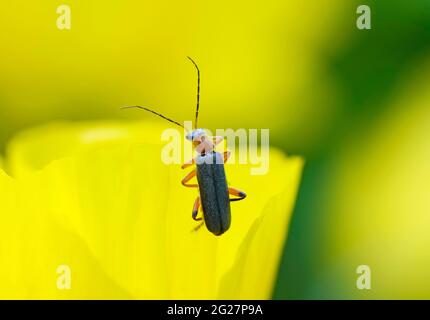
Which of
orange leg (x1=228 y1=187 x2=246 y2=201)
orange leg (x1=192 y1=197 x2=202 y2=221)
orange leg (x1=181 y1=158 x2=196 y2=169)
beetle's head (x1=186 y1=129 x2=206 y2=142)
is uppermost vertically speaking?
beetle's head (x1=186 y1=129 x2=206 y2=142)

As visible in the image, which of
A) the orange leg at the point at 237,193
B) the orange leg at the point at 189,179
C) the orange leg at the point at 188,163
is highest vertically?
the orange leg at the point at 188,163

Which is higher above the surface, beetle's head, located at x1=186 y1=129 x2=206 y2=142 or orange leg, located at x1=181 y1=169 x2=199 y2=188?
beetle's head, located at x1=186 y1=129 x2=206 y2=142

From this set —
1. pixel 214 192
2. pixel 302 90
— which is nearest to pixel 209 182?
pixel 214 192

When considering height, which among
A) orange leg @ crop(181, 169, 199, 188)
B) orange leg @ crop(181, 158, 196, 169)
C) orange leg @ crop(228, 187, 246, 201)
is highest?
orange leg @ crop(181, 158, 196, 169)

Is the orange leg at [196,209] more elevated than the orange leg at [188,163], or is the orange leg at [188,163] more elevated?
the orange leg at [188,163]

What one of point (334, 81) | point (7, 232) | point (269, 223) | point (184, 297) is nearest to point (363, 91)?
point (334, 81)
